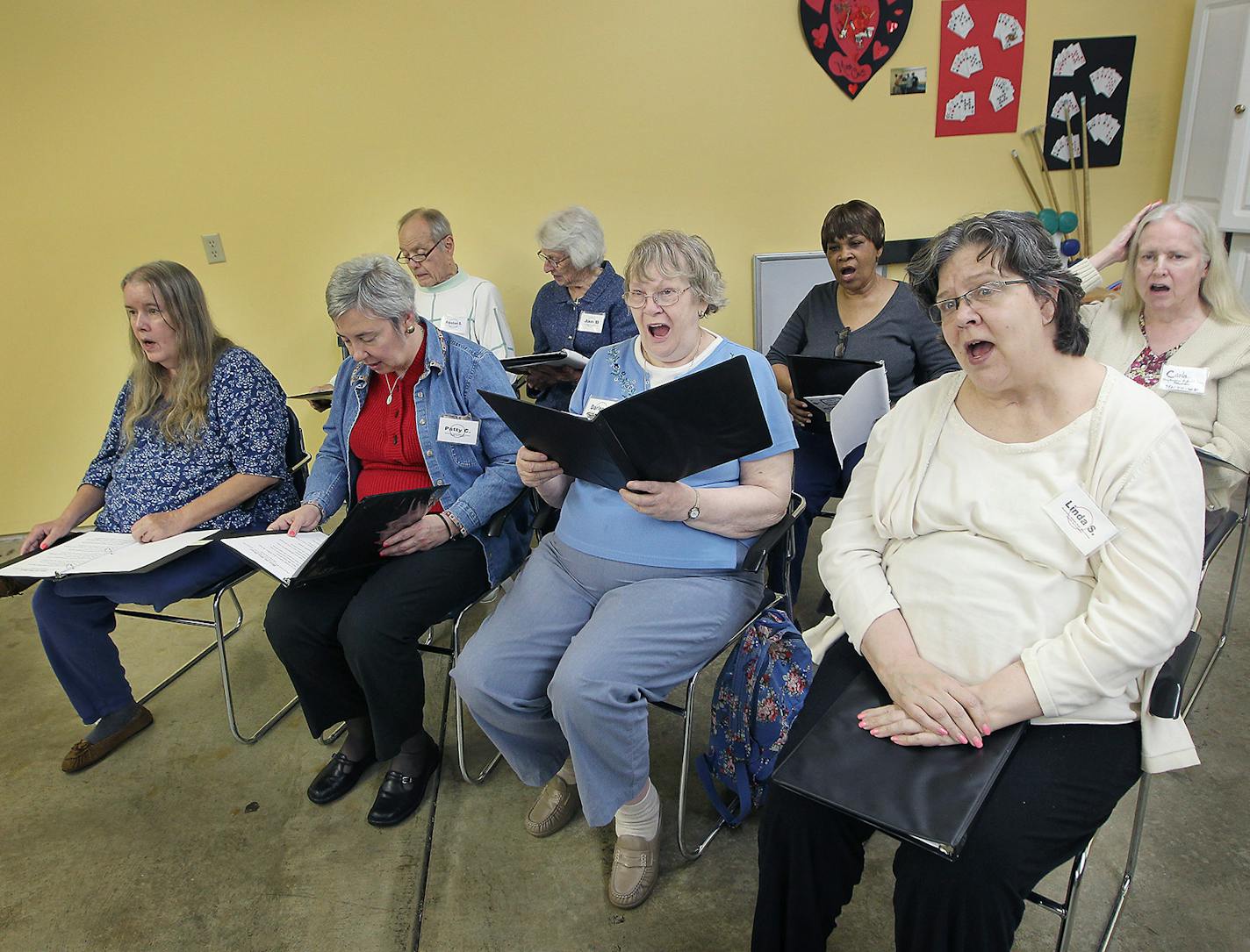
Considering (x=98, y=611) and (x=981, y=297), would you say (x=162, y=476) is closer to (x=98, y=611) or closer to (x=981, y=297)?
(x=98, y=611)

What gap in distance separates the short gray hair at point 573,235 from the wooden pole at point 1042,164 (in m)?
2.06

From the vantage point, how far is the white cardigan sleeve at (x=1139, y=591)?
3.59 feet

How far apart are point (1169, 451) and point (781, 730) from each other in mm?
882

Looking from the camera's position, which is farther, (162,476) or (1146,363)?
(162,476)

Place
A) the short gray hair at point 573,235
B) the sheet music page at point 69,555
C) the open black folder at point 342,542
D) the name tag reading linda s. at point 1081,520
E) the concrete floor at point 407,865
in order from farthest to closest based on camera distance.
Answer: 1. the short gray hair at point 573,235
2. the sheet music page at point 69,555
3. the open black folder at point 342,542
4. the concrete floor at point 407,865
5. the name tag reading linda s. at point 1081,520

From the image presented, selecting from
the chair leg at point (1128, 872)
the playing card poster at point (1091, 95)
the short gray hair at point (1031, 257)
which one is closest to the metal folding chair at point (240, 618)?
the short gray hair at point (1031, 257)

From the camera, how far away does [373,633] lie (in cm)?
178

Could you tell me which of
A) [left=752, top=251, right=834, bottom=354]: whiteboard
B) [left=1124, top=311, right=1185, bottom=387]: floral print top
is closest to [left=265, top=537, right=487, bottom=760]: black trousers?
[left=1124, top=311, right=1185, bottom=387]: floral print top

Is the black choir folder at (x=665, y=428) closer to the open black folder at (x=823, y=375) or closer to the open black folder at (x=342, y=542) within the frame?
the open black folder at (x=342, y=542)

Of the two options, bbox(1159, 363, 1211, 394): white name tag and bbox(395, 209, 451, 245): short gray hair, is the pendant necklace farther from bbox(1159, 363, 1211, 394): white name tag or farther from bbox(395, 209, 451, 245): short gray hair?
bbox(1159, 363, 1211, 394): white name tag

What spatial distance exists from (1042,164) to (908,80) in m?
0.73

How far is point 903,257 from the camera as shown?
364cm

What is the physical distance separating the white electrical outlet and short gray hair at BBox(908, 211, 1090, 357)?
11.7 feet

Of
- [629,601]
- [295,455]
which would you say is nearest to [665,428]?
[629,601]
